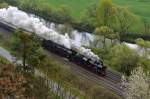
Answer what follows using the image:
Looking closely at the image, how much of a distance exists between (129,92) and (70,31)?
43599 millimetres

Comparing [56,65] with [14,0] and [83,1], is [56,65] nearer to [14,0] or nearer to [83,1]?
[14,0]

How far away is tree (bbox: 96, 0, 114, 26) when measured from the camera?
95.9 meters

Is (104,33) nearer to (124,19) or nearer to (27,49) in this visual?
(124,19)

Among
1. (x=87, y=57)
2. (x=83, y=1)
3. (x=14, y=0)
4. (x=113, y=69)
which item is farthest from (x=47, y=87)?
(x=83, y=1)

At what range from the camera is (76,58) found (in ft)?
220

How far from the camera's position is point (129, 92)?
1922 inches

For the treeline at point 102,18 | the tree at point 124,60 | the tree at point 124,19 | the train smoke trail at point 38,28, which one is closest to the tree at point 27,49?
the train smoke trail at point 38,28

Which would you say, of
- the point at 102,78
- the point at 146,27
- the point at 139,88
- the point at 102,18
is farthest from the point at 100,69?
the point at 146,27

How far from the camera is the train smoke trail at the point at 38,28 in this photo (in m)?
68.6

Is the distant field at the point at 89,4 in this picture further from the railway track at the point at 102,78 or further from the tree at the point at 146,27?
the railway track at the point at 102,78

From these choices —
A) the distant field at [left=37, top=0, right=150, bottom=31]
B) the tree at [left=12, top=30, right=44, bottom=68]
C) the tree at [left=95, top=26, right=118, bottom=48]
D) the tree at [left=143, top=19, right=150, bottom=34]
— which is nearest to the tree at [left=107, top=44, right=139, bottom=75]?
the tree at [left=12, top=30, right=44, bottom=68]

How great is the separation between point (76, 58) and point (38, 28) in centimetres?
1483

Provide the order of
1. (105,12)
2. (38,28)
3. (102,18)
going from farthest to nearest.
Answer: (102,18) < (105,12) < (38,28)

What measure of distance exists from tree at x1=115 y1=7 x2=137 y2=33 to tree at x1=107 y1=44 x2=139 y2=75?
26.7 meters
